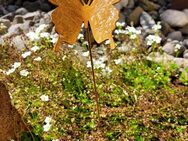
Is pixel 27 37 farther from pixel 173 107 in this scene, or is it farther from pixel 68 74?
pixel 173 107

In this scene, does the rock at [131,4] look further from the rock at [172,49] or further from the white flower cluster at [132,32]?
the white flower cluster at [132,32]

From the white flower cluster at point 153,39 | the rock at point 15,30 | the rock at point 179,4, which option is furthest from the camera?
the rock at point 179,4

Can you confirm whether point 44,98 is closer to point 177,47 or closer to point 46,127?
point 46,127

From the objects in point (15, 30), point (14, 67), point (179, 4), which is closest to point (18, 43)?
point (15, 30)

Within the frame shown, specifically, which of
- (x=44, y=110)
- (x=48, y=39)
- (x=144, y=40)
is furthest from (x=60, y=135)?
(x=144, y=40)

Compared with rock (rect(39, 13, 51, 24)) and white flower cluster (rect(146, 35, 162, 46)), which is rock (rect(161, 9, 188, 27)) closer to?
white flower cluster (rect(146, 35, 162, 46))

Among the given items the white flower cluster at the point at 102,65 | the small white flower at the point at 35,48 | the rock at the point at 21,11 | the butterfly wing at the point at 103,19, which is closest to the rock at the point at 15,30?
the rock at the point at 21,11
